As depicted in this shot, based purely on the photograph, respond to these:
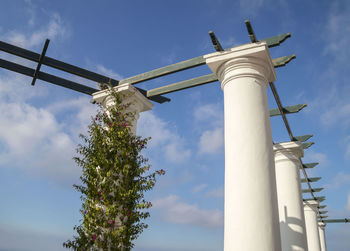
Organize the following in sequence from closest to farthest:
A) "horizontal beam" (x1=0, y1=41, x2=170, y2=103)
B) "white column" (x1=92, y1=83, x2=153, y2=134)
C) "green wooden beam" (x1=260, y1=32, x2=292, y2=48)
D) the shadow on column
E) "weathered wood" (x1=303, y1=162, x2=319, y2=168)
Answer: "green wooden beam" (x1=260, y1=32, x2=292, y2=48) → "horizontal beam" (x1=0, y1=41, x2=170, y2=103) → "white column" (x1=92, y1=83, x2=153, y2=134) → the shadow on column → "weathered wood" (x1=303, y1=162, x2=319, y2=168)

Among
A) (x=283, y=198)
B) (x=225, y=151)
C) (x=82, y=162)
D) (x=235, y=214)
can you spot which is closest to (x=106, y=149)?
(x=82, y=162)

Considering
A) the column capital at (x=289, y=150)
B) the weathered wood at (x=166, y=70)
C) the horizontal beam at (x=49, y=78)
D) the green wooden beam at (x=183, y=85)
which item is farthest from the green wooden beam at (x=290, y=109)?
the horizontal beam at (x=49, y=78)

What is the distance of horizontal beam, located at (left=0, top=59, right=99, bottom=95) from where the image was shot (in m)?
26.2

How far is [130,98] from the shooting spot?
25.8 m

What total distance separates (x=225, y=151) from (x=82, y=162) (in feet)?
29.6

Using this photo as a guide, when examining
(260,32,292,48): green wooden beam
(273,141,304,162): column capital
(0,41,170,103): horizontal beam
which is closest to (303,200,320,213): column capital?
(273,141,304,162): column capital

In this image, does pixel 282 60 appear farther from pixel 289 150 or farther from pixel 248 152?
pixel 289 150

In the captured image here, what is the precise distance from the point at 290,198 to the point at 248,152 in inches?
688

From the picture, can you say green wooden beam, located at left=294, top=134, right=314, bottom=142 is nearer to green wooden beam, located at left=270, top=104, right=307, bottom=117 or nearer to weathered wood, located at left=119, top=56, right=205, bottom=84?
green wooden beam, located at left=270, top=104, right=307, bottom=117

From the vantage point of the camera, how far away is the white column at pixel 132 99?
25438 mm

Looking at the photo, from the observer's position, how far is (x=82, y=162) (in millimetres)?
19078

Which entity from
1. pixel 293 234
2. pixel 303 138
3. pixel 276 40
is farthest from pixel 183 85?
pixel 293 234

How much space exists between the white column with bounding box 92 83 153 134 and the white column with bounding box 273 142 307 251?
1569 centimetres

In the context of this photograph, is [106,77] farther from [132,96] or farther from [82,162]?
[82,162]
